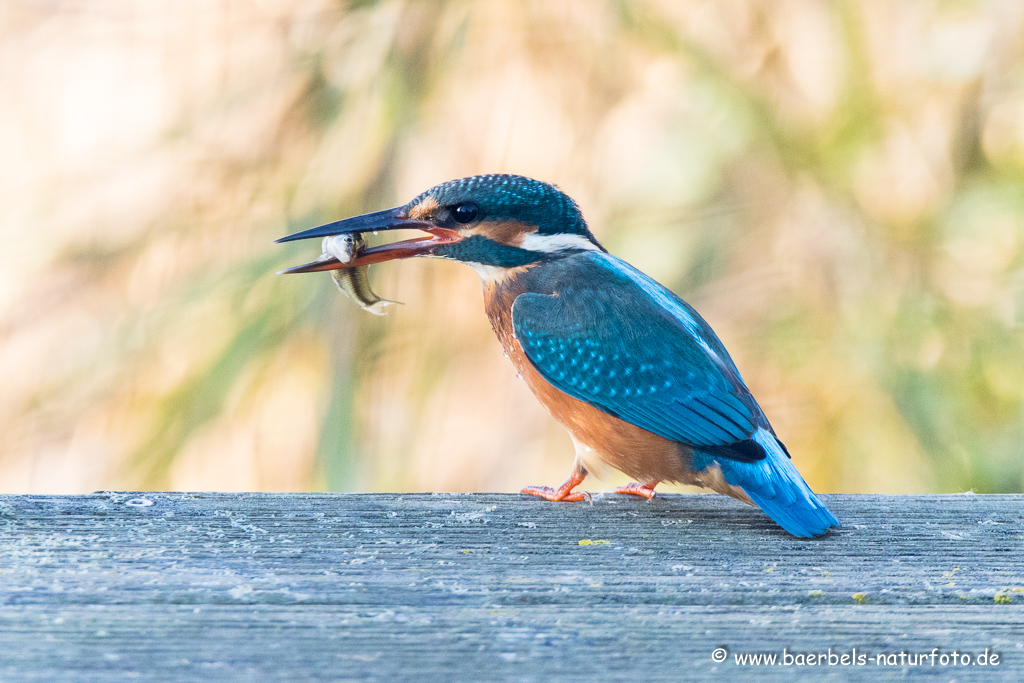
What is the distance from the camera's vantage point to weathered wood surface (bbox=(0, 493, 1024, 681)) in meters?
1.22

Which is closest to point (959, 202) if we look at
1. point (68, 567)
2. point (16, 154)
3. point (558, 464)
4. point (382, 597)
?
point (558, 464)

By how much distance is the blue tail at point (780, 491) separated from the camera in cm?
171

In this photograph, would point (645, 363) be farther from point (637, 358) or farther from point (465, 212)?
point (465, 212)

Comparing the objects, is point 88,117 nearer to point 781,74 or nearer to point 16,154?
point 16,154

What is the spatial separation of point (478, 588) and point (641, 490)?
70cm

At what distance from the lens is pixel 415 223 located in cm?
213

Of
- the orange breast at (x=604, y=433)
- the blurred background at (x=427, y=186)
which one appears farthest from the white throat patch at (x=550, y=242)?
the blurred background at (x=427, y=186)

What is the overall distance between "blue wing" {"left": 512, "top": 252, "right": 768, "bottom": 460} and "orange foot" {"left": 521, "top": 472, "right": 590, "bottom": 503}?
0.18m

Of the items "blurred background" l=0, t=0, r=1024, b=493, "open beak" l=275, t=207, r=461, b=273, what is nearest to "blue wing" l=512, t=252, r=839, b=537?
"open beak" l=275, t=207, r=461, b=273

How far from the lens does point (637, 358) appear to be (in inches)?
77.7

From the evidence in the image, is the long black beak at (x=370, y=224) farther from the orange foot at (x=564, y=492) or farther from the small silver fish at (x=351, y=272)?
the orange foot at (x=564, y=492)

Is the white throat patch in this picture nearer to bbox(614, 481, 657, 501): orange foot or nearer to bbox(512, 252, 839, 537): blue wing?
bbox(512, 252, 839, 537): blue wing

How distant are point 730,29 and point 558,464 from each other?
1616mm

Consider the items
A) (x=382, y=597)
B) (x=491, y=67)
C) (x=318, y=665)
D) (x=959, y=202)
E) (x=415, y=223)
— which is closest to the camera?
(x=318, y=665)
